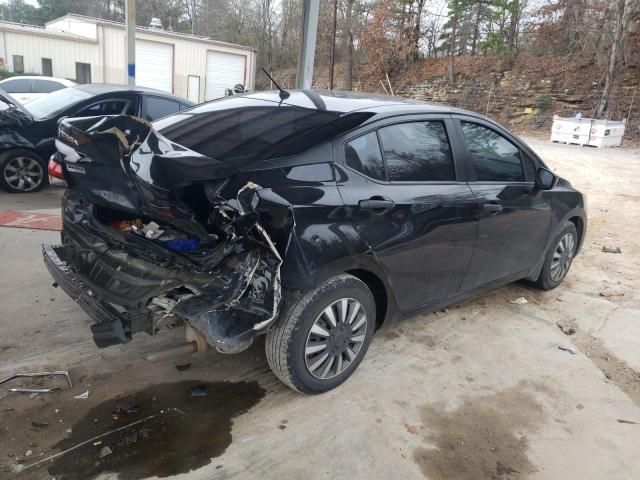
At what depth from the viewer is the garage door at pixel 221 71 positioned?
30.0m

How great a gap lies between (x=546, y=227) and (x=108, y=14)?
57725 mm

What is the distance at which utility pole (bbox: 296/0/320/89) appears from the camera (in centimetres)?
723

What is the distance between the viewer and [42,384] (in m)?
3.07

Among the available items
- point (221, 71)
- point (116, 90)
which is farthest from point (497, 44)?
point (116, 90)

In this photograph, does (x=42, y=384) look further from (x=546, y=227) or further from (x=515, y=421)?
(x=546, y=227)

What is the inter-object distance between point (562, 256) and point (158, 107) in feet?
19.3

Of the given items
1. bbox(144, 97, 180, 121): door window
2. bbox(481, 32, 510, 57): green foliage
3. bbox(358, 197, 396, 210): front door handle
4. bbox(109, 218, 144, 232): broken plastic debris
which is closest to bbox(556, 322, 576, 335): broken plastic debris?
bbox(358, 197, 396, 210): front door handle

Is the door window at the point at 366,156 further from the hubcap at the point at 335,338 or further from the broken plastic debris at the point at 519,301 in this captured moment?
the broken plastic debris at the point at 519,301

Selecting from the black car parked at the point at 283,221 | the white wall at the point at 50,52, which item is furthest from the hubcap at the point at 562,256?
the white wall at the point at 50,52

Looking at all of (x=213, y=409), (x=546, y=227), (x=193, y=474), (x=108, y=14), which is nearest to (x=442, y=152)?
(x=546, y=227)

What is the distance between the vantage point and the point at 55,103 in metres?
7.67

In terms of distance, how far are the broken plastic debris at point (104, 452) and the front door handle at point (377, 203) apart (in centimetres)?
180

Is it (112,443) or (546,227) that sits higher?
(546,227)

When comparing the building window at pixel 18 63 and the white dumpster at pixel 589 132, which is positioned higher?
the building window at pixel 18 63
